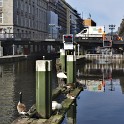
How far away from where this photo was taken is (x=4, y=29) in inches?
5586

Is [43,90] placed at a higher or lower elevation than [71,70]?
lower

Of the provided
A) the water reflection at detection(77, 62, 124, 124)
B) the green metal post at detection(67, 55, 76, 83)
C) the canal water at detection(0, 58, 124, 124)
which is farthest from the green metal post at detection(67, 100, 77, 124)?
the green metal post at detection(67, 55, 76, 83)

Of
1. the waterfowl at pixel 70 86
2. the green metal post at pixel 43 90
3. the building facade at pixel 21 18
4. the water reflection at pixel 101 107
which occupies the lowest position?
the water reflection at pixel 101 107

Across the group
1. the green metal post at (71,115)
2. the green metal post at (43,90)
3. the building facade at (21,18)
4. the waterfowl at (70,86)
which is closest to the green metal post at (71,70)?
the waterfowl at (70,86)

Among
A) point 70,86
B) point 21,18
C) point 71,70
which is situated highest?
point 21,18

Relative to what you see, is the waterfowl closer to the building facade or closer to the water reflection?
the water reflection

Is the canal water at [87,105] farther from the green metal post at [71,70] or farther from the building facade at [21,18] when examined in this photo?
the building facade at [21,18]

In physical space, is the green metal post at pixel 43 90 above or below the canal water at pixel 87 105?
above

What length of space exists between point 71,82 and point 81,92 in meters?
1.62

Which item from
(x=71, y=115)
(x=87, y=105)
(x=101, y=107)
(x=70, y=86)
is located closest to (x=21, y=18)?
(x=70, y=86)

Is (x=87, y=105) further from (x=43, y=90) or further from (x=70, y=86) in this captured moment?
(x=43, y=90)

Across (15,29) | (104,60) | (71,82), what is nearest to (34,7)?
(15,29)

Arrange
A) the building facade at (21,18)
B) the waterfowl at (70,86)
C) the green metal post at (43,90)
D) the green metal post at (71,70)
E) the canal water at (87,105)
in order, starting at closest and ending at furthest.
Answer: the green metal post at (43,90) < the canal water at (87,105) < the waterfowl at (70,86) < the green metal post at (71,70) < the building facade at (21,18)

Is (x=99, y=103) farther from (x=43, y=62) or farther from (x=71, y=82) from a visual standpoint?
(x=43, y=62)
